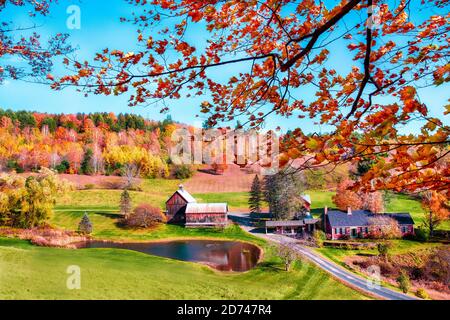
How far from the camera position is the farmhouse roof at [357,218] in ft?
126

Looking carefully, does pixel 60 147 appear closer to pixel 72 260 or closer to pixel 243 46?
pixel 72 260

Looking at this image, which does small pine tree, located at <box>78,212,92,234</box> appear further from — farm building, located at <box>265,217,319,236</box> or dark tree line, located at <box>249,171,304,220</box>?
dark tree line, located at <box>249,171,304,220</box>

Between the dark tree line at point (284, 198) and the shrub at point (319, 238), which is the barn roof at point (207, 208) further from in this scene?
the shrub at point (319, 238)

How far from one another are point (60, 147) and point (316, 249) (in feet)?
256

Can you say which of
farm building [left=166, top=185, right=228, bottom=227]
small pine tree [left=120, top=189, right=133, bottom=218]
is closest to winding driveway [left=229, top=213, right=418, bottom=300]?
farm building [left=166, top=185, right=228, bottom=227]

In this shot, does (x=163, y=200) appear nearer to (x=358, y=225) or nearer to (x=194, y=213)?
(x=194, y=213)

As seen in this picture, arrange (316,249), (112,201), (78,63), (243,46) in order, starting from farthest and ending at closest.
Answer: (112,201), (316,249), (243,46), (78,63)

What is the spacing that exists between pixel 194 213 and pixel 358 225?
23.2m

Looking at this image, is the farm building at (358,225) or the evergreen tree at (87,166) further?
the evergreen tree at (87,166)

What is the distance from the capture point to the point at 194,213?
1852 inches

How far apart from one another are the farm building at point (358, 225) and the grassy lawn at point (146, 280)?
48.1ft

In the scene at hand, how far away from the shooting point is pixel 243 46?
19.0 feet

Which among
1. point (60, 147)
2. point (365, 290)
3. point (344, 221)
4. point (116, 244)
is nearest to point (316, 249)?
point (344, 221)

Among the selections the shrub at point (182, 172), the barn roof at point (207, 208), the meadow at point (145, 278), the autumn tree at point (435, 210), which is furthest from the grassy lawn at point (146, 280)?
the shrub at point (182, 172)
